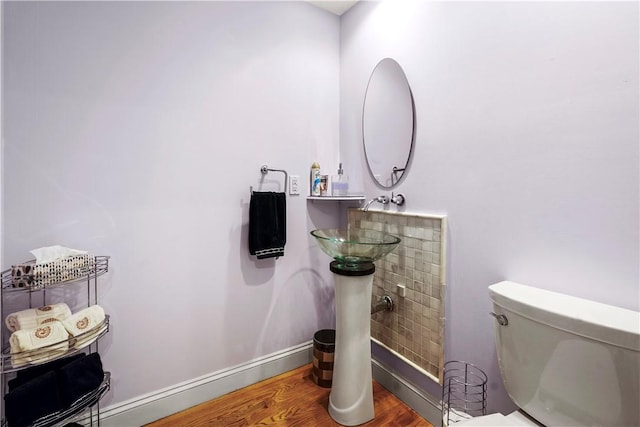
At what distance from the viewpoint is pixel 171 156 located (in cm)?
151

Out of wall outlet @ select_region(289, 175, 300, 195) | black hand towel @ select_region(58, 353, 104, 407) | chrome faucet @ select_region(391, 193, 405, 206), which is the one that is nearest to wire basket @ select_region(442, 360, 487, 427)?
chrome faucet @ select_region(391, 193, 405, 206)

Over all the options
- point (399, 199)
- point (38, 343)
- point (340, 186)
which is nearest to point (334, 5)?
point (340, 186)

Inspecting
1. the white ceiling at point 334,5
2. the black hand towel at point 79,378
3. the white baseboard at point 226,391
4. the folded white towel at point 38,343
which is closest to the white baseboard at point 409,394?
the white baseboard at point 226,391

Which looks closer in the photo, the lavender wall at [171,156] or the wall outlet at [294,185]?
the lavender wall at [171,156]

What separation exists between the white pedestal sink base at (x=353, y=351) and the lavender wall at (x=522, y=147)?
34 cm

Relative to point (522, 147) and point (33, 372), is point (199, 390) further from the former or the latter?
point (522, 147)

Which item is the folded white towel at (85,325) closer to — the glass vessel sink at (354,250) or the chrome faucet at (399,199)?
the glass vessel sink at (354,250)

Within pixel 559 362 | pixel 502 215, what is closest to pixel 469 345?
pixel 559 362

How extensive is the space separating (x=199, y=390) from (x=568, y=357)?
169 centimetres

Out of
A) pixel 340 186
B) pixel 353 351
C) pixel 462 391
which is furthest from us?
pixel 340 186

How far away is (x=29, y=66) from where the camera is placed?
120cm

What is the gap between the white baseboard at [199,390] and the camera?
4.72 ft

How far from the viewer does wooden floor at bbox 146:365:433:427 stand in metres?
1.51

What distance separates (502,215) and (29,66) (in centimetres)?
203
